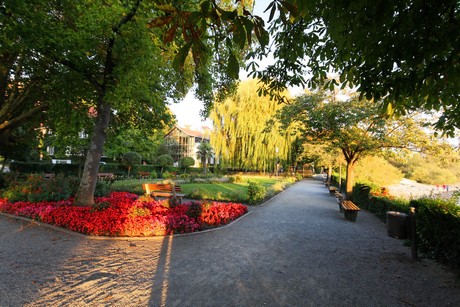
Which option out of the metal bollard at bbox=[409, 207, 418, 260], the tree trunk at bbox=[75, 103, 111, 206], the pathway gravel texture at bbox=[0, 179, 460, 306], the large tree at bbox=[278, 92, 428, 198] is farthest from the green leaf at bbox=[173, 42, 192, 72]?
the large tree at bbox=[278, 92, 428, 198]

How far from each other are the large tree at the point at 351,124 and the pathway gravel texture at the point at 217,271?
5300mm

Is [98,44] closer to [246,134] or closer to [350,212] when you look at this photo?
[350,212]

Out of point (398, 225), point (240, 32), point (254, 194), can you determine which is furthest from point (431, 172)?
point (240, 32)

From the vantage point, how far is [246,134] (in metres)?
26.7

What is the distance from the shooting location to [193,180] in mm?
20625

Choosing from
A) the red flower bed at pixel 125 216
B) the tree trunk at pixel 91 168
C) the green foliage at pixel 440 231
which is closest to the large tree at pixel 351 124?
the green foliage at pixel 440 231

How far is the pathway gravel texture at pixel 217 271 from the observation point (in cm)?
312

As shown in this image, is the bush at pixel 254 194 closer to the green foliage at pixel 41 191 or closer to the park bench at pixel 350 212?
the park bench at pixel 350 212

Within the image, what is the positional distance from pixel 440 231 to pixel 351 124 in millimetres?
6001

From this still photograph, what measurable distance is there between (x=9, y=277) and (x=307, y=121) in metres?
10.1

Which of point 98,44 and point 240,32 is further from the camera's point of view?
point 98,44

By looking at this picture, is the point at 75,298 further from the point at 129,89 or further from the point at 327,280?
the point at 129,89

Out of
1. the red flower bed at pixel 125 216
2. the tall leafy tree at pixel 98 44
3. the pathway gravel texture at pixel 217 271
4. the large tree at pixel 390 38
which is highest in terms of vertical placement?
the tall leafy tree at pixel 98 44

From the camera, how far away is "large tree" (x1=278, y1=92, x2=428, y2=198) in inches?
384
